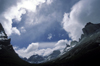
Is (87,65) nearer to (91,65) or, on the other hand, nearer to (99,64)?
(91,65)

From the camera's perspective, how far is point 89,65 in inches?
7707

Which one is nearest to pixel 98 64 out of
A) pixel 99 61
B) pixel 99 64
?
pixel 99 64

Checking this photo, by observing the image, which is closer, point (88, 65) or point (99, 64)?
point (99, 64)

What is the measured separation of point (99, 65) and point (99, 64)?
285 inches

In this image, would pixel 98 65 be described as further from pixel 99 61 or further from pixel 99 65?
pixel 99 61

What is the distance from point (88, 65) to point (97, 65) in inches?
784

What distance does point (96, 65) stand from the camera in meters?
183

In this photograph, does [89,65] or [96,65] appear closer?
[96,65]

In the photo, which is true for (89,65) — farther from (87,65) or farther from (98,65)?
(98,65)

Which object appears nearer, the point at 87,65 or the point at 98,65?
the point at 98,65

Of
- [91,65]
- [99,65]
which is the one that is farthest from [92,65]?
[99,65]

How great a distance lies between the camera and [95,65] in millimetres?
184250

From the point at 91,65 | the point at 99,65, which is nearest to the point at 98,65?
the point at 99,65

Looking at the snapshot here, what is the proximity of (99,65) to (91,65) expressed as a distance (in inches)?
642
